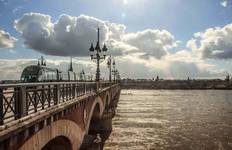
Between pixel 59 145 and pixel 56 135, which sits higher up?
pixel 56 135

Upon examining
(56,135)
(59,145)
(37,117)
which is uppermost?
(37,117)

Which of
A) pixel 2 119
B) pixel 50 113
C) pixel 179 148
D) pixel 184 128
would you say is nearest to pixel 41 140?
pixel 50 113

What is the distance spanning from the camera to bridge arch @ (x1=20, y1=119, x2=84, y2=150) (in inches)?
345

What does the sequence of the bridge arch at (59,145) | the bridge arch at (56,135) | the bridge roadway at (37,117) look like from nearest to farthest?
the bridge roadway at (37,117) < the bridge arch at (56,135) < the bridge arch at (59,145)

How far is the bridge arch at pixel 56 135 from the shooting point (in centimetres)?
877

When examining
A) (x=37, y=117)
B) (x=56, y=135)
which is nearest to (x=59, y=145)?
(x=56, y=135)

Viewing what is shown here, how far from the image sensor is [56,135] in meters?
11.5

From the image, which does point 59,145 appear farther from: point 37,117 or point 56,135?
point 37,117

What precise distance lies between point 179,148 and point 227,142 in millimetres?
4465

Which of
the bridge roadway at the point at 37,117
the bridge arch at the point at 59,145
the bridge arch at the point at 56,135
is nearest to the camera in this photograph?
the bridge roadway at the point at 37,117

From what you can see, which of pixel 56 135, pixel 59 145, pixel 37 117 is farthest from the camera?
pixel 59 145

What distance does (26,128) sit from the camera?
8078 mm

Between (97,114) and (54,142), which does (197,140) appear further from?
(54,142)

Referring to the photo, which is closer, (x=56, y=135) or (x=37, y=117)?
(x=37, y=117)
